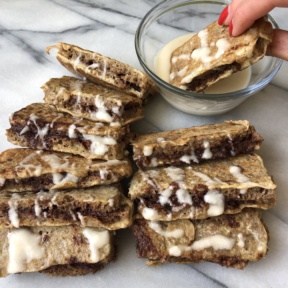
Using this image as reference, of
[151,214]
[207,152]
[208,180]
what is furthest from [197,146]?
[151,214]

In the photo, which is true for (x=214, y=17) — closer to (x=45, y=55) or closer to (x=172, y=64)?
(x=172, y=64)

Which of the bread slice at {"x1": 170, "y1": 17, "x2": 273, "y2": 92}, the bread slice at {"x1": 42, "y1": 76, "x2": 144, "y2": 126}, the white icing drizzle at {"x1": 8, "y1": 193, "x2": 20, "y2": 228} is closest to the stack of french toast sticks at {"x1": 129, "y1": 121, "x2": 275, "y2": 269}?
the bread slice at {"x1": 42, "y1": 76, "x2": 144, "y2": 126}

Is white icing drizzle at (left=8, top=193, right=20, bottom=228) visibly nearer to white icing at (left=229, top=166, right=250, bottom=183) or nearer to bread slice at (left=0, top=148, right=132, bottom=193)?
bread slice at (left=0, top=148, right=132, bottom=193)

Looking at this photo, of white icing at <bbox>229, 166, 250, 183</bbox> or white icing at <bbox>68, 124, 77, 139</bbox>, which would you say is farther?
white icing at <bbox>68, 124, 77, 139</bbox>

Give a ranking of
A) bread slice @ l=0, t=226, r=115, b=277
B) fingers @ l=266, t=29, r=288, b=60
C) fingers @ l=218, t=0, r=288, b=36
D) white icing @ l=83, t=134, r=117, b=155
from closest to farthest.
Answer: fingers @ l=218, t=0, r=288, b=36, bread slice @ l=0, t=226, r=115, b=277, white icing @ l=83, t=134, r=117, b=155, fingers @ l=266, t=29, r=288, b=60

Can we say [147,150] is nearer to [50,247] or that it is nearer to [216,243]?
[216,243]

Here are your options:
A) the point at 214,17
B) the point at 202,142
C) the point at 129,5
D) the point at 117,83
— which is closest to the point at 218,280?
the point at 202,142
